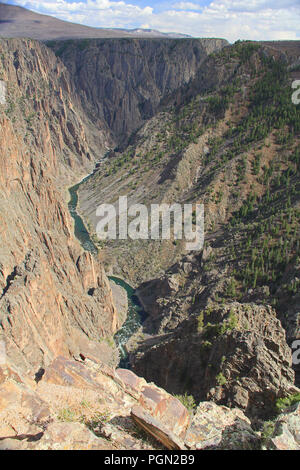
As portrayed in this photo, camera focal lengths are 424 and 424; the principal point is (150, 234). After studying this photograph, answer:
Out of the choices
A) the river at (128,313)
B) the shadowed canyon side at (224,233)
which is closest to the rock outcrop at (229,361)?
the shadowed canyon side at (224,233)

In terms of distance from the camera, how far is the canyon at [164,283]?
14.9 meters

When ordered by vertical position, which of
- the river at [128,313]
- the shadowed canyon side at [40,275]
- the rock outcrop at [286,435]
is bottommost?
the river at [128,313]

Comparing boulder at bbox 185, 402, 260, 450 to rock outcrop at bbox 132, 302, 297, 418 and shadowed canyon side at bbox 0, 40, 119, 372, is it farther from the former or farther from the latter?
shadowed canyon side at bbox 0, 40, 119, 372

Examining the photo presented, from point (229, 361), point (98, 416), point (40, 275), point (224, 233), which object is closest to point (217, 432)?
point (98, 416)

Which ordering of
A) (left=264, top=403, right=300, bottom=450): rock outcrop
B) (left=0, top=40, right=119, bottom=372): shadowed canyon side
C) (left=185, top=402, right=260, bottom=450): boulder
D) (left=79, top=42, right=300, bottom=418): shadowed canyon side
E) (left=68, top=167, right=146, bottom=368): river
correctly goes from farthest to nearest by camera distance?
(left=68, top=167, right=146, bottom=368): river < (left=0, top=40, right=119, bottom=372): shadowed canyon side < (left=79, top=42, right=300, bottom=418): shadowed canyon side < (left=185, top=402, right=260, bottom=450): boulder < (left=264, top=403, right=300, bottom=450): rock outcrop

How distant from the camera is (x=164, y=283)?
70.4 m

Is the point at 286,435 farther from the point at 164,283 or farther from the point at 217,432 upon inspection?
the point at 164,283

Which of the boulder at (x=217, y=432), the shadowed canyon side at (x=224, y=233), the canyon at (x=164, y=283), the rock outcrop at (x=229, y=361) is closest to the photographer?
the boulder at (x=217, y=432)

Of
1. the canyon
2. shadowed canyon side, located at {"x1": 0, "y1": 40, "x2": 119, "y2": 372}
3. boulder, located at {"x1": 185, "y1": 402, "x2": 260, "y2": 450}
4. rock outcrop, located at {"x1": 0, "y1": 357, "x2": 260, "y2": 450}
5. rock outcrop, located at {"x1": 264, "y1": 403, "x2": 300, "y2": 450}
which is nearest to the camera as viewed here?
rock outcrop, located at {"x1": 264, "y1": 403, "x2": 300, "y2": 450}

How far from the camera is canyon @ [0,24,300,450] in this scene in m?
14.9

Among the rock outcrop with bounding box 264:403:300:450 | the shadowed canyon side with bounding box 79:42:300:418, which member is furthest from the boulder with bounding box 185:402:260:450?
the shadowed canyon side with bounding box 79:42:300:418

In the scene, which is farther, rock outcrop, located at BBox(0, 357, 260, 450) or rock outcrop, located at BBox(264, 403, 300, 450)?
rock outcrop, located at BBox(0, 357, 260, 450)

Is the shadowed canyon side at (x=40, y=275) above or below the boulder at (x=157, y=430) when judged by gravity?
below

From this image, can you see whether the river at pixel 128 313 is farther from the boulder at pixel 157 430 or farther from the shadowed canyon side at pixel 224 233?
the boulder at pixel 157 430
